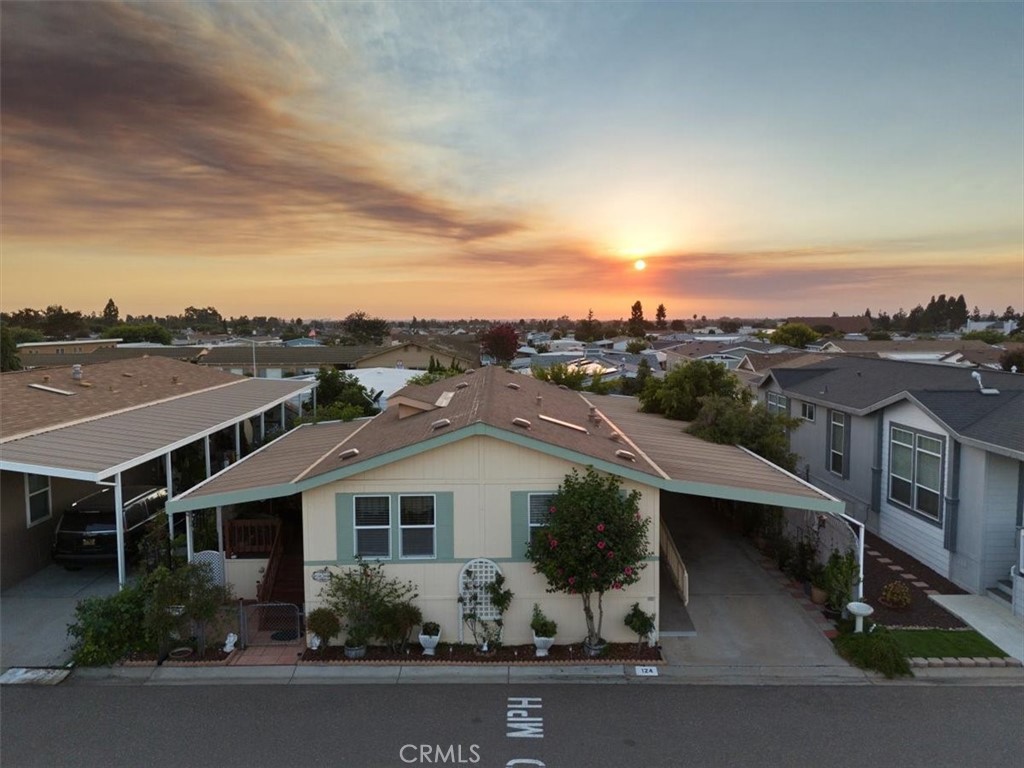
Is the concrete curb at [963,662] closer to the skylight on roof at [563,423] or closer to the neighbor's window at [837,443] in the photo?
the skylight on roof at [563,423]

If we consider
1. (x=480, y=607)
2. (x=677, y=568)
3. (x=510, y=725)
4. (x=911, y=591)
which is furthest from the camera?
(x=911, y=591)

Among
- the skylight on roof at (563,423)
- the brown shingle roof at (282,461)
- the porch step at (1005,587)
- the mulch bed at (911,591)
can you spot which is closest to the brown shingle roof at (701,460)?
the skylight on roof at (563,423)

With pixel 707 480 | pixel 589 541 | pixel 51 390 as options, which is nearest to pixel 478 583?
pixel 589 541

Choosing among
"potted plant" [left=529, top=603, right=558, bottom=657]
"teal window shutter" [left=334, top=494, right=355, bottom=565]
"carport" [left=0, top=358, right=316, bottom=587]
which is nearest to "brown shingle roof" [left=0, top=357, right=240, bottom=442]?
"carport" [left=0, top=358, right=316, bottom=587]

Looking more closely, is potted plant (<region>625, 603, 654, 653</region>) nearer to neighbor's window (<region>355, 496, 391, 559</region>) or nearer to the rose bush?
the rose bush

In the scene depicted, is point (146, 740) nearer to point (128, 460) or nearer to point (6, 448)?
point (128, 460)

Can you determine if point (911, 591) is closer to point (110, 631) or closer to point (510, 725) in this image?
point (510, 725)
